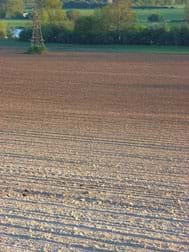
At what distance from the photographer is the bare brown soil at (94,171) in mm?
8617

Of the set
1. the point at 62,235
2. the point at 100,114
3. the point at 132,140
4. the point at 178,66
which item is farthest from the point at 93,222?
the point at 178,66

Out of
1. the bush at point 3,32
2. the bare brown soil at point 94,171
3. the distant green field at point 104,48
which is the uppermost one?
the bare brown soil at point 94,171

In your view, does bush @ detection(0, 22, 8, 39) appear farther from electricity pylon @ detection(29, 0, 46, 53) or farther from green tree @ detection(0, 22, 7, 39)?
electricity pylon @ detection(29, 0, 46, 53)

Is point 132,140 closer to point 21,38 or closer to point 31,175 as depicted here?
point 31,175

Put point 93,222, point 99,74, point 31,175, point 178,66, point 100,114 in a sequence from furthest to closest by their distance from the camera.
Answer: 1. point 178,66
2. point 99,74
3. point 100,114
4. point 31,175
5. point 93,222

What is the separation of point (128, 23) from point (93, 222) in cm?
8938

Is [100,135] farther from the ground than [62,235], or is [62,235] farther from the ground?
[62,235]

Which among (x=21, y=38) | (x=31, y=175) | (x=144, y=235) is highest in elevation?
(x=144, y=235)

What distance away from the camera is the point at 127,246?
Result: 8125 millimetres

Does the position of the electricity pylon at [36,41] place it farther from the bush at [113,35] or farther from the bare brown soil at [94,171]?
the bare brown soil at [94,171]

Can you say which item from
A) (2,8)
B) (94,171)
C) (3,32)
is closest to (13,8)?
(2,8)

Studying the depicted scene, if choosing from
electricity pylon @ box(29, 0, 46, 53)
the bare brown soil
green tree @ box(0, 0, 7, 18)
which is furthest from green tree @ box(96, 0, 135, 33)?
the bare brown soil

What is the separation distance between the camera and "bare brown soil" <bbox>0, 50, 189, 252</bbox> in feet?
28.3

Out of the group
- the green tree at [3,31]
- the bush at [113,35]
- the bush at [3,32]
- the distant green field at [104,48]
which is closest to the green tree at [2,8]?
the bush at [3,32]
